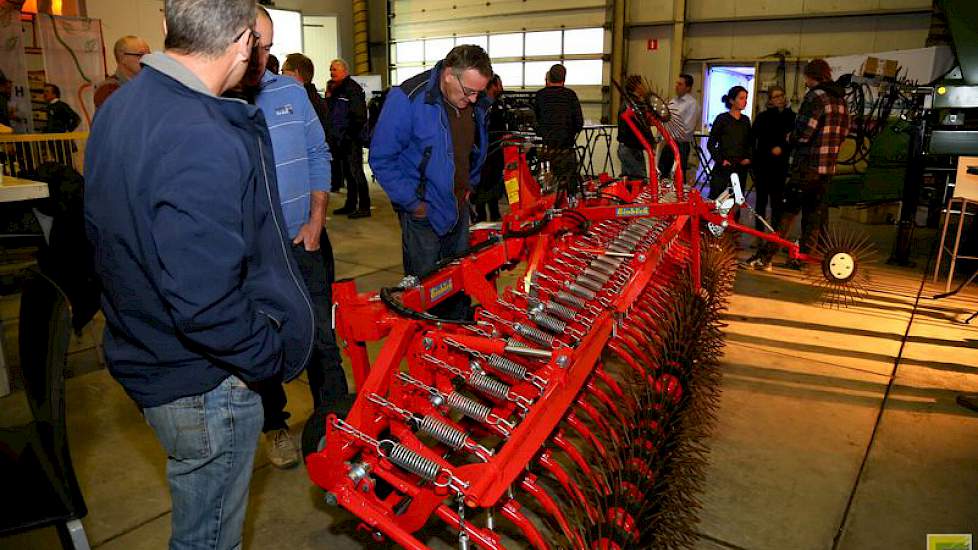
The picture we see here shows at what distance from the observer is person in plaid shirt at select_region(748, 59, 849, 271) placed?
17.2ft

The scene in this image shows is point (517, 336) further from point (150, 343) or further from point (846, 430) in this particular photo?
point (846, 430)

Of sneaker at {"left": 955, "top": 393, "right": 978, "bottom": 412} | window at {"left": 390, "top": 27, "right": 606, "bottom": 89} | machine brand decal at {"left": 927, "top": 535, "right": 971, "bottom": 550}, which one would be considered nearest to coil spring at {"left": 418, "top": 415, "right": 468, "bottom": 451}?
machine brand decal at {"left": 927, "top": 535, "right": 971, "bottom": 550}

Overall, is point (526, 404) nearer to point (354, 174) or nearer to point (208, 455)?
point (208, 455)

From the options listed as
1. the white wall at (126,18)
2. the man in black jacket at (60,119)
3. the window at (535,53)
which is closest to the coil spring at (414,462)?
the man in black jacket at (60,119)

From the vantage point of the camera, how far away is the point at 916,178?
5812 mm

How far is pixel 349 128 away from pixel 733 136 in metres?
4.15

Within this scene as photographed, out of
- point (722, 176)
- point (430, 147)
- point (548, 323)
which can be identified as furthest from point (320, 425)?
point (722, 176)

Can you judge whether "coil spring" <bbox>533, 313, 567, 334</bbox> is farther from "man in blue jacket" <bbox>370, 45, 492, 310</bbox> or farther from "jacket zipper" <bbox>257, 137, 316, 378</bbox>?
"jacket zipper" <bbox>257, 137, 316, 378</bbox>

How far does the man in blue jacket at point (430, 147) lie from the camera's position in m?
2.85

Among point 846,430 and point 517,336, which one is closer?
point 517,336

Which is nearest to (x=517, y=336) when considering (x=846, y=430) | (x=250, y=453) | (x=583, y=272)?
(x=583, y=272)

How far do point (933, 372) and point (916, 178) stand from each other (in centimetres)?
282

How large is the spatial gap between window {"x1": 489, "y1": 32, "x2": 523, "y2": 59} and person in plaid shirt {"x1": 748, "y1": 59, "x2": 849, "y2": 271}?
8.10 metres

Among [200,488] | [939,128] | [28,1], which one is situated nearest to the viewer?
[200,488]
